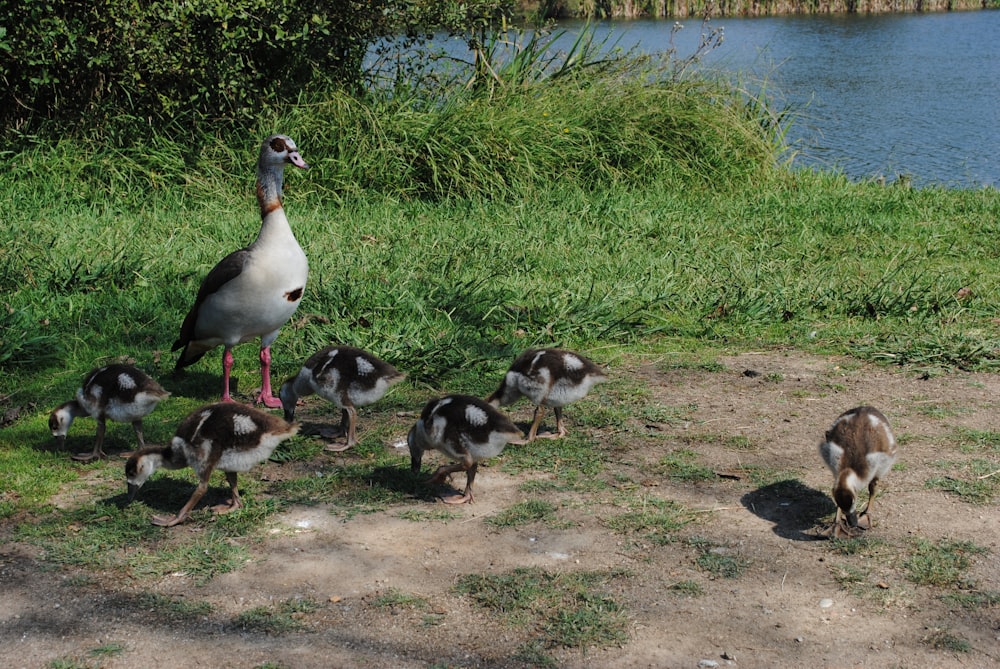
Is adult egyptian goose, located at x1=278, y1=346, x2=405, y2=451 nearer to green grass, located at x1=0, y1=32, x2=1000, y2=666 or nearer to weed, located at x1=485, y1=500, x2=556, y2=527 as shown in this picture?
green grass, located at x1=0, y1=32, x2=1000, y2=666

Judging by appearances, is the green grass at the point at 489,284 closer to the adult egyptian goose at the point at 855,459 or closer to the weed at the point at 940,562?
the weed at the point at 940,562

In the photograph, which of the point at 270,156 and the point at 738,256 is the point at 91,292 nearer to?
the point at 270,156

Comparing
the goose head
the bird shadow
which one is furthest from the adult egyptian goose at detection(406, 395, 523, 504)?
the goose head

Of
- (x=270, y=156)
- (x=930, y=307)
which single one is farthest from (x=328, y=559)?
(x=930, y=307)

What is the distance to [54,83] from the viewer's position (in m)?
12.3

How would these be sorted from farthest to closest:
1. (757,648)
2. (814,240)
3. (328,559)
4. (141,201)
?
1. (141,201)
2. (814,240)
3. (328,559)
4. (757,648)

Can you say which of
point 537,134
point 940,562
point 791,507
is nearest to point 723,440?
point 791,507

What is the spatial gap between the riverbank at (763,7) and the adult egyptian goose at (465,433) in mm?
25465

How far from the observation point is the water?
1730 cm

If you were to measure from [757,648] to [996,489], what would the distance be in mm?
2173

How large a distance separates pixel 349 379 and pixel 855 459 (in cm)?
276

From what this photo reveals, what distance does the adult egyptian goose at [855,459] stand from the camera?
5102 millimetres

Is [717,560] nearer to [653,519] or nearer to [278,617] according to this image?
[653,519]

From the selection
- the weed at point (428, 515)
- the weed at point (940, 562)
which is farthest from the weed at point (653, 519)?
the weed at point (940, 562)
